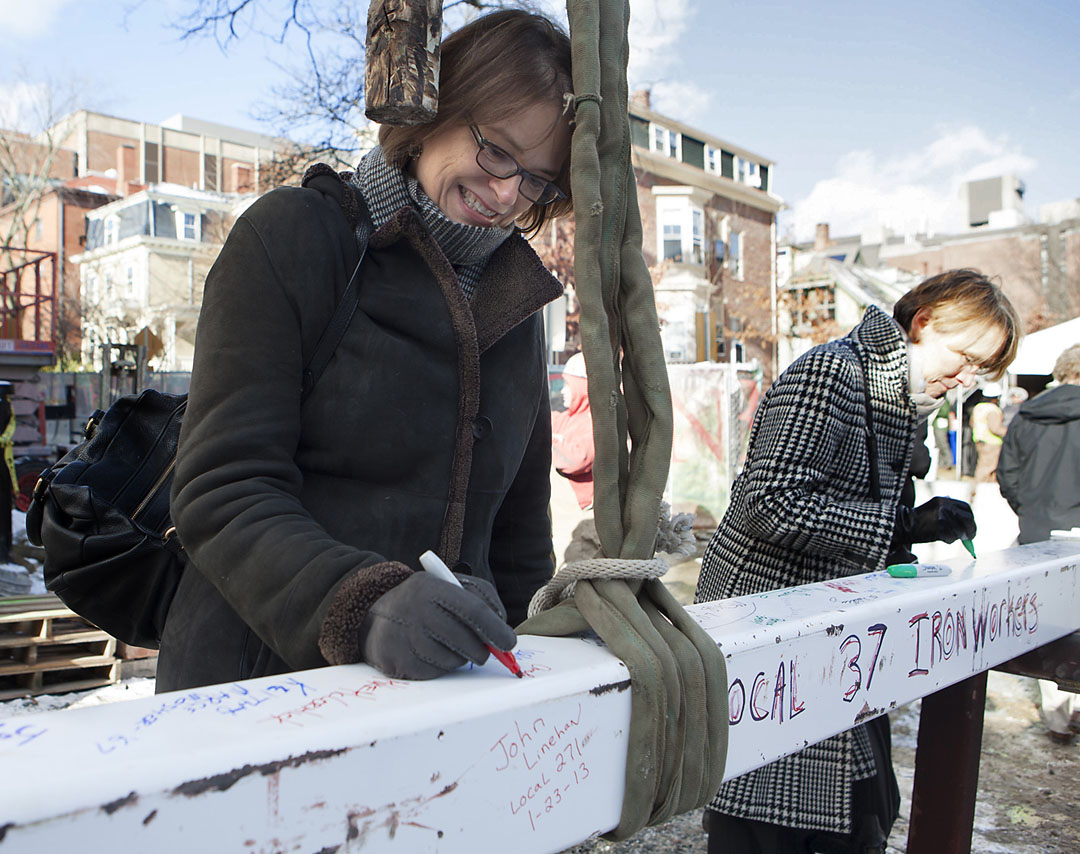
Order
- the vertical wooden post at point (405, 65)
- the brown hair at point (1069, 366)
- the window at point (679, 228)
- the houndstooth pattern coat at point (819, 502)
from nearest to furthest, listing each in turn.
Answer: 1. the vertical wooden post at point (405, 65)
2. the houndstooth pattern coat at point (819, 502)
3. the brown hair at point (1069, 366)
4. the window at point (679, 228)

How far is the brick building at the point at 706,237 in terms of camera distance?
89.0 ft

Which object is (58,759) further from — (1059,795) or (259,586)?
(1059,795)

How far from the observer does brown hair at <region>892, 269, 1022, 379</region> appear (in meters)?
2.45

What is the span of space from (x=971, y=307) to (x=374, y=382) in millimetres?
1876

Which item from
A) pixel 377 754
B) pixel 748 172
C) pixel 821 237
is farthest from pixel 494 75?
pixel 821 237

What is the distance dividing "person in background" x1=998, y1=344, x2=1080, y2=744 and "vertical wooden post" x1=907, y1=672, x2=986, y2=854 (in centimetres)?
341

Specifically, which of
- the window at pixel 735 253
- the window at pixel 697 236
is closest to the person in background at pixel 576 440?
the window at pixel 697 236

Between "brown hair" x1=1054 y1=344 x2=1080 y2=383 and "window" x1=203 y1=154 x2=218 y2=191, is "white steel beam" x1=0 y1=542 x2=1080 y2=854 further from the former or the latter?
"window" x1=203 y1=154 x2=218 y2=191

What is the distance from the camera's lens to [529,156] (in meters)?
1.38

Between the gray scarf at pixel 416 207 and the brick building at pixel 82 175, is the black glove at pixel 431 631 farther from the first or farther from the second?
the brick building at pixel 82 175

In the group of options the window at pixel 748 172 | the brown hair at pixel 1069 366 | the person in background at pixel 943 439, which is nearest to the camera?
the brown hair at pixel 1069 366

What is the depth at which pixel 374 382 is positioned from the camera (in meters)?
1.28

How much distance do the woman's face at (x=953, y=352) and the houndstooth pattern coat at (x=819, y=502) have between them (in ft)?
0.37

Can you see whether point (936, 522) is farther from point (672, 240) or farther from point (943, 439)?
point (672, 240)
